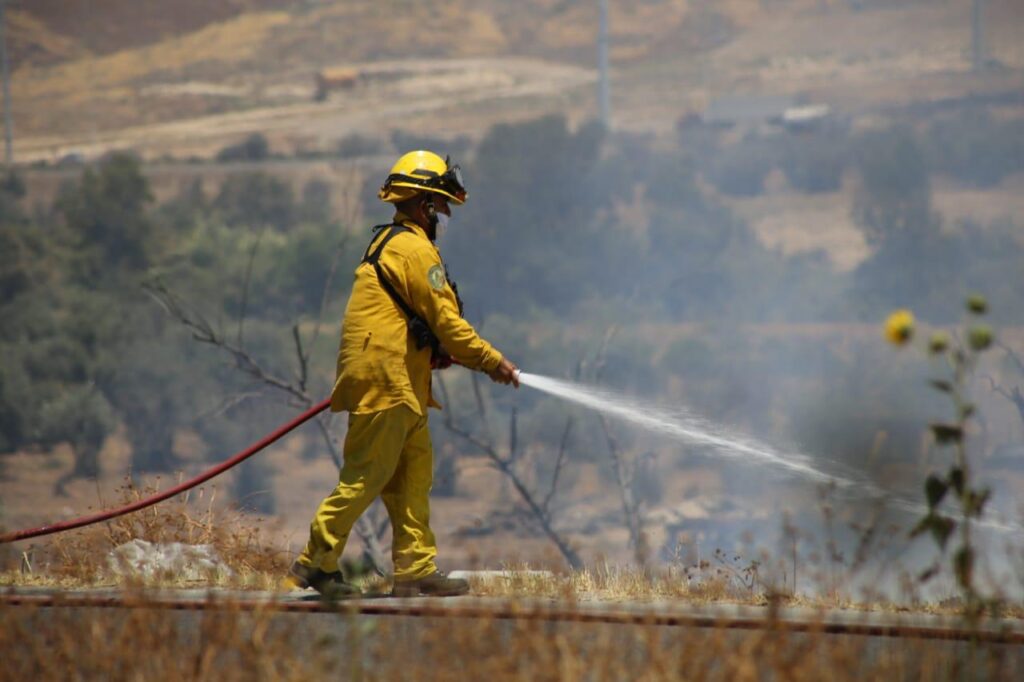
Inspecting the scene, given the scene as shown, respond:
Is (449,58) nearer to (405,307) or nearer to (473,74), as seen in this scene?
(473,74)

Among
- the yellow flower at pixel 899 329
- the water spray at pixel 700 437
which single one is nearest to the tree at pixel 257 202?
the water spray at pixel 700 437

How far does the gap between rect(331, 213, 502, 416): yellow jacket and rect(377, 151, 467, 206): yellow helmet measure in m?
0.25

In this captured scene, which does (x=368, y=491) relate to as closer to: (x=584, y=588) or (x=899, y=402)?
(x=584, y=588)

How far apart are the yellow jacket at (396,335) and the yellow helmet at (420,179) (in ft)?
0.83

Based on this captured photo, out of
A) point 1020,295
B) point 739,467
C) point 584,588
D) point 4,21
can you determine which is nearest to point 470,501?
point 739,467

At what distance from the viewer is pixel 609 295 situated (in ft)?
170

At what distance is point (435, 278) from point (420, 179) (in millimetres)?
502

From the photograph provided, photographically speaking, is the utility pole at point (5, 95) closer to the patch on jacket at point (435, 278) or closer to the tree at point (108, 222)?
the tree at point (108, 222)

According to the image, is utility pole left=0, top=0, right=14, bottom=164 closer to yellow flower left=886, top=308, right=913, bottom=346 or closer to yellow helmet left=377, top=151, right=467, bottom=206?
yellow helmet left=377, top=151, right=467, bottom=206

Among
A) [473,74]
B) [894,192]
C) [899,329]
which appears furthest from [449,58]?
[899,329]

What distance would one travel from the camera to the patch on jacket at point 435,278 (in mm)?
6715

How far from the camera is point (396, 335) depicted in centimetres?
670

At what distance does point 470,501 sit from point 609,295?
49.5ft

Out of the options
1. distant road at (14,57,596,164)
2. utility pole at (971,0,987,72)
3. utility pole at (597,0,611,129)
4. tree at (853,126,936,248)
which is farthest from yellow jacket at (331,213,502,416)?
utility pole at (971,0,987,72)
